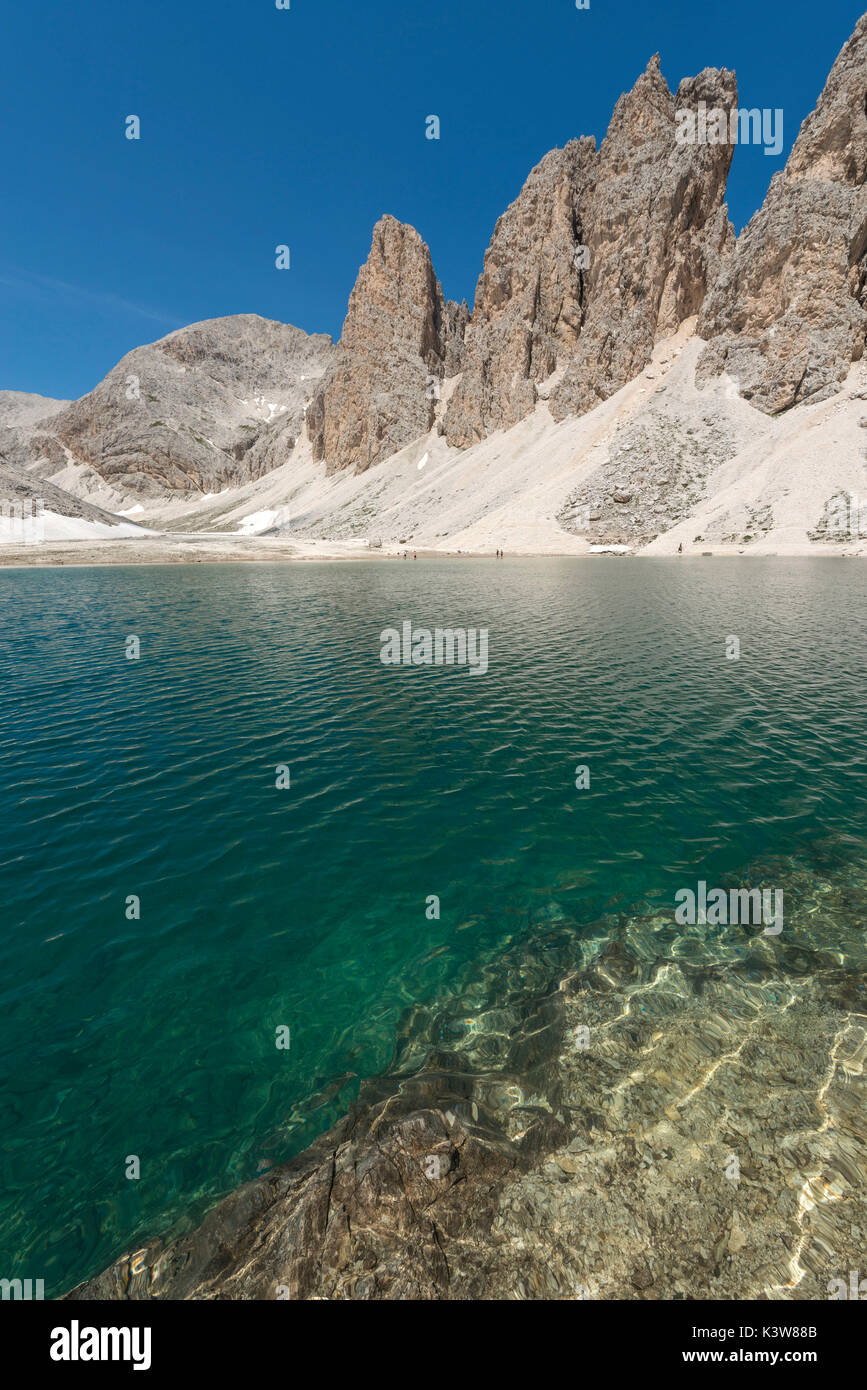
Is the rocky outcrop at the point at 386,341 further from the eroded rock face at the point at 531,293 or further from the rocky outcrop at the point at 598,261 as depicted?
the eroded rock face at the point at 531,293

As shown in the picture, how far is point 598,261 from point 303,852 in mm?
176662

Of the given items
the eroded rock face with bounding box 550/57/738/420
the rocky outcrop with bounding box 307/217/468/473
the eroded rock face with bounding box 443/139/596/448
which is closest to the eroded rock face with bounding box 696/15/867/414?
the eroded rock face with bounding box 550/57/738/420

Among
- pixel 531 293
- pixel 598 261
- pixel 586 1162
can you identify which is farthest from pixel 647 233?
pixel 586 1162

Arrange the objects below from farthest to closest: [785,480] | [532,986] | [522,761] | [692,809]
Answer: [785,480] → [522,761] → [692,809] → [532,986]

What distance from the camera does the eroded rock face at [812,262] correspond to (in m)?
100

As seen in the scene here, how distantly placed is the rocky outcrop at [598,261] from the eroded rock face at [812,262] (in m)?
19.5

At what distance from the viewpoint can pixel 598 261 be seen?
138500 millimetres

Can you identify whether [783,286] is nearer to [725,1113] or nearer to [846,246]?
[846,246]

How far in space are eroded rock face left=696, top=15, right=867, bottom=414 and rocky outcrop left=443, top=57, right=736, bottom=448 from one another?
63.9 feet

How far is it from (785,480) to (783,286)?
48.7 meters

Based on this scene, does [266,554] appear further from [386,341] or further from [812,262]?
[386,341]

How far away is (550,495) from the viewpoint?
113 meters

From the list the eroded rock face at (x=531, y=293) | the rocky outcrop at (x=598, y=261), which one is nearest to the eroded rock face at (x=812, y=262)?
the rocky outcrop at (x=598, y=261)

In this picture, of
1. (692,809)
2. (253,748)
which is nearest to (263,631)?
(253,748)
